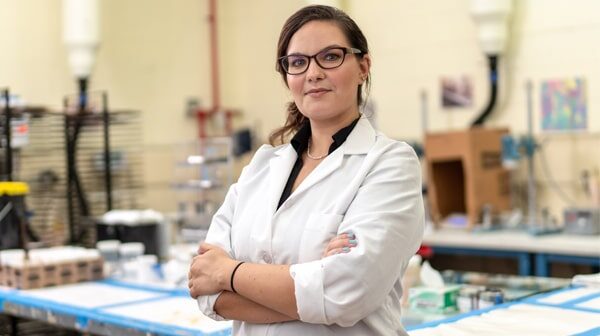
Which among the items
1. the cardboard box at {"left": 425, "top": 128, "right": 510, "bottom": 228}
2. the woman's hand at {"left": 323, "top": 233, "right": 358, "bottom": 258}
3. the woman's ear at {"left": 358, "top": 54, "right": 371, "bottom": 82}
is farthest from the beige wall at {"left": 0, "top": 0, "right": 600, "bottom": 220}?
the woman's hand at {"left": 323, "top": 233, "right": 358, "bottom": 258}

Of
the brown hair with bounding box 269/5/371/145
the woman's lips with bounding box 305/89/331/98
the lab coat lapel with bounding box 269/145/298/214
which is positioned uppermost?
the brown hair with bounding box 269/5/371/145

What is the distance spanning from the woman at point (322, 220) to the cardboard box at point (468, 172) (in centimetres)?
324

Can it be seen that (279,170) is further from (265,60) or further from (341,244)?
(265,60)

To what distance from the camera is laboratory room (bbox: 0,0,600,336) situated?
5.08 feet

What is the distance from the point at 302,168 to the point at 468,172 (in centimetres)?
331

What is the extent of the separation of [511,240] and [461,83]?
1.51 meters

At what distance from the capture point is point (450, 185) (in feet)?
17.3

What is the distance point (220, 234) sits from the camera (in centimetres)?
174

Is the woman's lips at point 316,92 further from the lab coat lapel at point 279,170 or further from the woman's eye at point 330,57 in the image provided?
the lab coat lapel at point 279,170

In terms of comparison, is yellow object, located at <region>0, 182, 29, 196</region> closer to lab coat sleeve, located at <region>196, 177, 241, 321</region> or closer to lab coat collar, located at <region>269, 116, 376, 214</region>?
lab coat sleeve, located at <region>196, 177, 241, 321</region>

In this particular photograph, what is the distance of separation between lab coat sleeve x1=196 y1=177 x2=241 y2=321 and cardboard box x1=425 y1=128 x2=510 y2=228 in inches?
127

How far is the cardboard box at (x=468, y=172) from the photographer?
190 inches

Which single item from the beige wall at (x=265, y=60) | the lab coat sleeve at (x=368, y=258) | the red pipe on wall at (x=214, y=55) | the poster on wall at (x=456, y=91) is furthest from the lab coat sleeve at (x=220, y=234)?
the red pipe on wall at (x=214, y=55)

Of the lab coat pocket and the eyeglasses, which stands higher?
the eyeglasses
